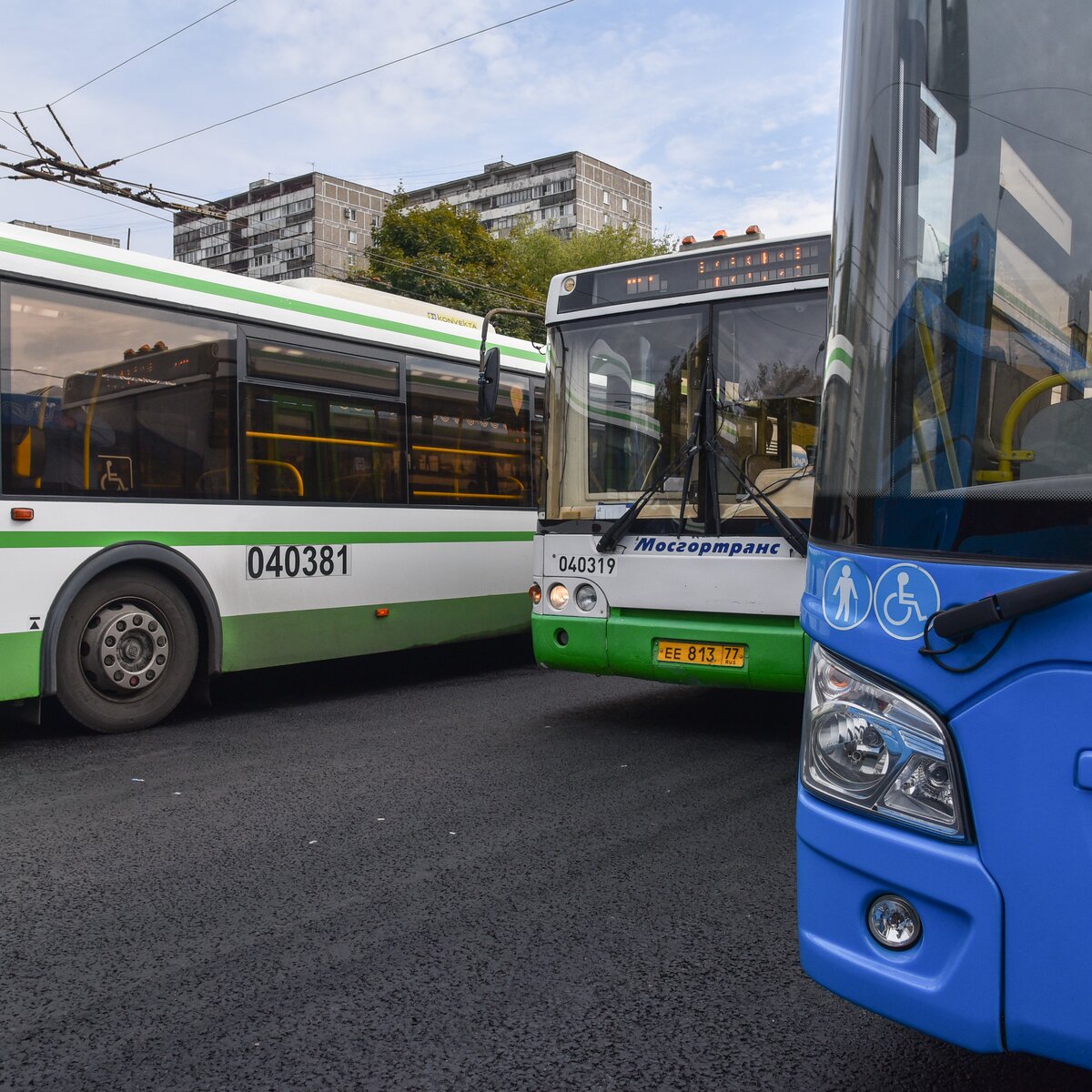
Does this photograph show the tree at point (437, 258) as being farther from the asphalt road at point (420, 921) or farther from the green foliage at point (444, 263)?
the asphalt road at point (420, 921)

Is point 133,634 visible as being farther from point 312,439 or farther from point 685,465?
point 685,465

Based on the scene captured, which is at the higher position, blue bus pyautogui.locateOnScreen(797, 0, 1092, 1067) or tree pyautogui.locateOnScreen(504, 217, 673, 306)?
tree pyautogui.locateOnScreen(504, 217, 673, 306)

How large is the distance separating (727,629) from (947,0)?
4611mm

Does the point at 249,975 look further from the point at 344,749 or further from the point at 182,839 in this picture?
the point at 344,749

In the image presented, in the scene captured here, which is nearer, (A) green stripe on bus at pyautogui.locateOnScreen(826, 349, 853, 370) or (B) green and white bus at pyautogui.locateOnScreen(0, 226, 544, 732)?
(A) green stripe on bus at pyautogui.locateOnScreen(826, 349, 853, 370)

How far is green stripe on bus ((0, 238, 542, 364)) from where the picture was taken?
682cm

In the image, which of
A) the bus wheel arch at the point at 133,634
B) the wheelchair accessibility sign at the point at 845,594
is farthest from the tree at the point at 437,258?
the wheelchair accessibility sign at the point at 845,594

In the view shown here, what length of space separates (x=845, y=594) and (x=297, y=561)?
21.1 ft

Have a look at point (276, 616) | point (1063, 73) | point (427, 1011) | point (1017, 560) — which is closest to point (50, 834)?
point (427, 1011)

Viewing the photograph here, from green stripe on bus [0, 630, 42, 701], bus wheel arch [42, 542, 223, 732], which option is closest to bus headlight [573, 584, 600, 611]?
bus wheel arch [42, 542, 223, 732]

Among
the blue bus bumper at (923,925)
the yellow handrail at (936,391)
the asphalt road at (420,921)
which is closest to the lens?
the blue bus bumper at (923,925)

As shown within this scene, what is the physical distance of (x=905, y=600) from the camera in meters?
2.15

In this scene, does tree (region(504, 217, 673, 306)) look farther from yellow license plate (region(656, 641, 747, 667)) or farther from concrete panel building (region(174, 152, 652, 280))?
concrete panel building (region(174, 152, 652, 280))

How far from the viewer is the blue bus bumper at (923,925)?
205 cm
